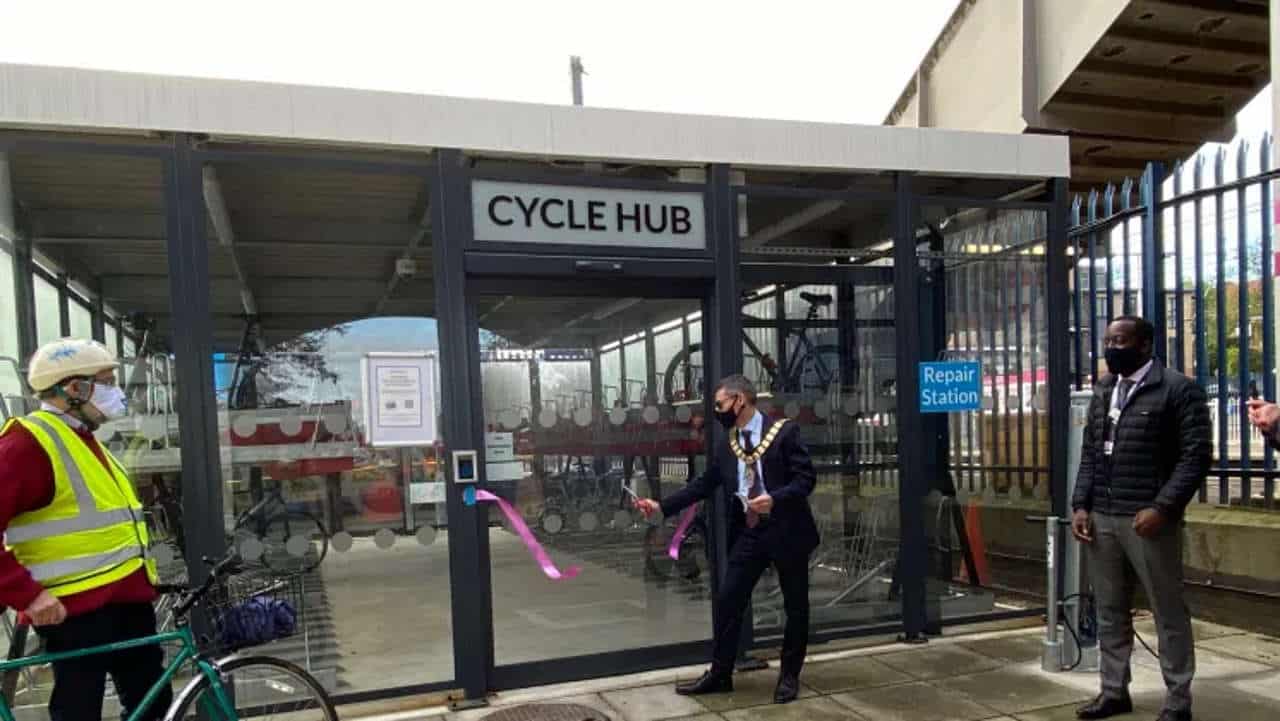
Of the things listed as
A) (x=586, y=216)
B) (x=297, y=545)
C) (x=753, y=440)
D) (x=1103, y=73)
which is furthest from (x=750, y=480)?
(x=1103, y=73)

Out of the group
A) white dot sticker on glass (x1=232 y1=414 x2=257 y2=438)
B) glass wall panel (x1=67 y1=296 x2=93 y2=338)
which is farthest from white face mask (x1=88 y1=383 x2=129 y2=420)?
glass wall panel (x1=67 y1=296 x2=93 y2=338)

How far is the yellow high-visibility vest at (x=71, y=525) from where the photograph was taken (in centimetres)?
293

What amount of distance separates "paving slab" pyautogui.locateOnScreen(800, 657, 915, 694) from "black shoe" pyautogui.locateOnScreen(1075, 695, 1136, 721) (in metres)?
0.87

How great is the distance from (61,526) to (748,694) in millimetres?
3243

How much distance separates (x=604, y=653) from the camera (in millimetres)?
4906

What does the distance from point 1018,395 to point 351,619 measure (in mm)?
4365

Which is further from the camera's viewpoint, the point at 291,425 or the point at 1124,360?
the point at 291,425

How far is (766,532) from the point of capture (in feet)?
14.4

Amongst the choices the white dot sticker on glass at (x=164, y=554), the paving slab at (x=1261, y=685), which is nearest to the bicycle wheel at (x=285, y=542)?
the white dot sticker on glass at (x=164, y=554)

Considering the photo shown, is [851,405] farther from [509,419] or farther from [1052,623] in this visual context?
[509,419]

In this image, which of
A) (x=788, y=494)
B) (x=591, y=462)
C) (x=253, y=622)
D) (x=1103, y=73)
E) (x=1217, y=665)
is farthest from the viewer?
(x=1103, y=73)

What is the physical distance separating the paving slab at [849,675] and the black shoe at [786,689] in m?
0.22

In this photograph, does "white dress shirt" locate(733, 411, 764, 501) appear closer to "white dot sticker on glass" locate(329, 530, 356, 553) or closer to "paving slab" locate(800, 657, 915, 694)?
"paving slab" locate(800, 657, 915, 694)

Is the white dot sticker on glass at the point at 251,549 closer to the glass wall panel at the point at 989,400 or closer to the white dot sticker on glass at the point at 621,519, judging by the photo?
the white dot sticker on glass at the point at 621,519
